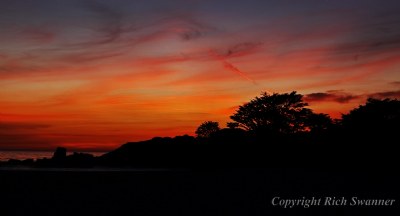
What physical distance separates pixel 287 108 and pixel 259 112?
4384 mm

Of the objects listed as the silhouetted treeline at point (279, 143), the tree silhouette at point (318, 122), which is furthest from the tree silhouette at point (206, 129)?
the tree silhouette at point (318, 122)

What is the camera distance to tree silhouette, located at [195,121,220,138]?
252ft

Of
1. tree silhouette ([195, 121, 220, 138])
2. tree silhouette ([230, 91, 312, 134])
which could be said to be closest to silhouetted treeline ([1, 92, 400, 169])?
tree silhouette ([230, 91, 312, 134])

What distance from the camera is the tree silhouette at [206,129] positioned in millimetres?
76812

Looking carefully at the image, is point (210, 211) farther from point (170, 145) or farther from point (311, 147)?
point (170, 145)

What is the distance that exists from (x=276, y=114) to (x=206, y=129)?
22.0m

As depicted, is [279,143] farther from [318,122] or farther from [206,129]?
[206,129]

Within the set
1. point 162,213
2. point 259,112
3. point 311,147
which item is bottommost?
point 162,213

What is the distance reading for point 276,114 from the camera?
58.4 meters

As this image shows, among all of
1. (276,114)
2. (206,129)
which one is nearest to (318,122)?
(276,114)

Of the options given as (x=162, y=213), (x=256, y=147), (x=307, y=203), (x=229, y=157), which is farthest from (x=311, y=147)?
(x=162, y=213)

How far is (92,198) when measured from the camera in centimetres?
1575

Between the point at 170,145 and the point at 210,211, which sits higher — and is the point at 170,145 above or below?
above

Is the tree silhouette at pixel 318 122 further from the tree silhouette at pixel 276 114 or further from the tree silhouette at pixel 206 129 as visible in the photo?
the tree silhouette at pixel 206 129
